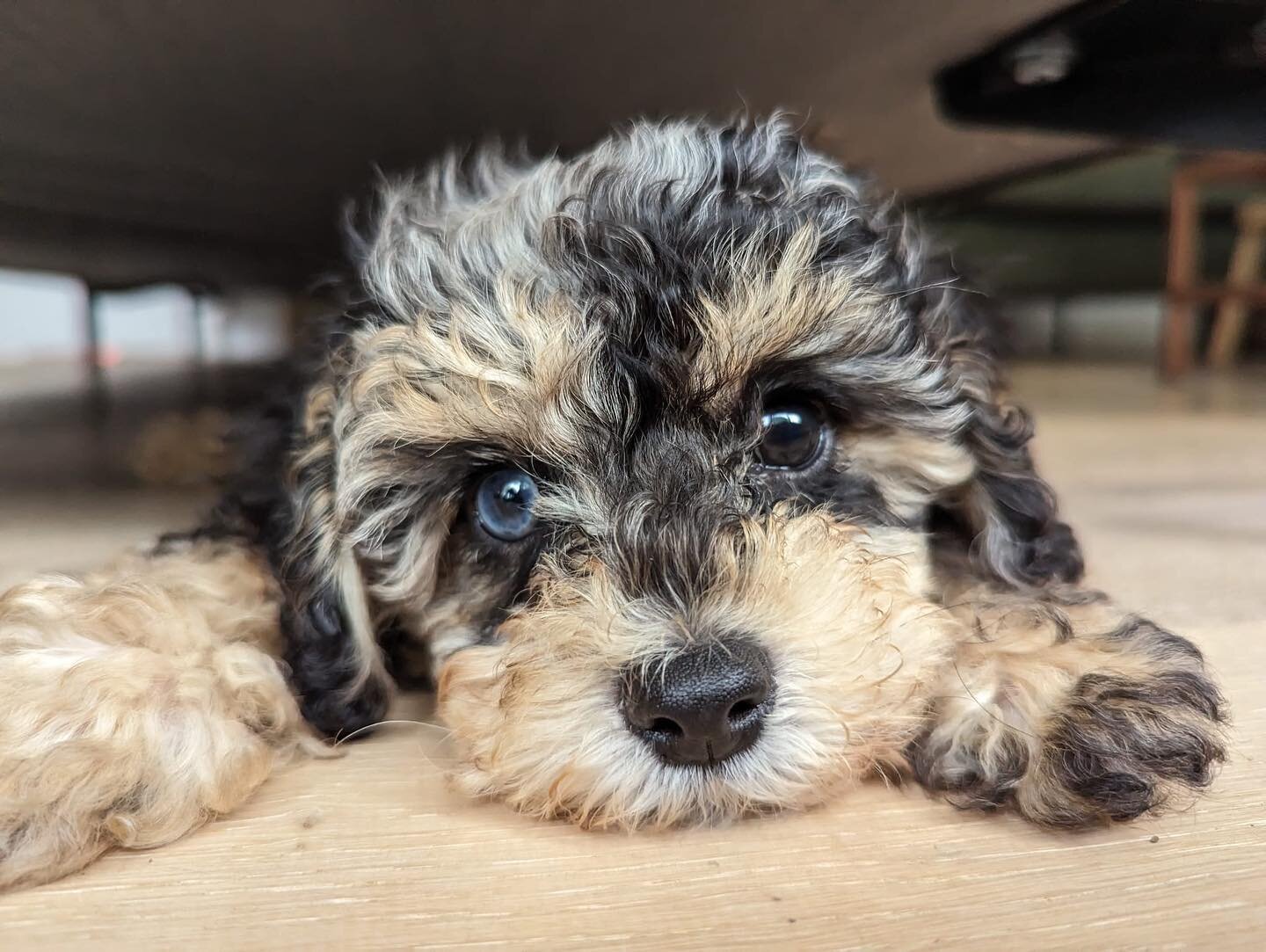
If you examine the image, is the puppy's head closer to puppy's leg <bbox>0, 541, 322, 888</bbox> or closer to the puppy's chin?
the puppy's chin

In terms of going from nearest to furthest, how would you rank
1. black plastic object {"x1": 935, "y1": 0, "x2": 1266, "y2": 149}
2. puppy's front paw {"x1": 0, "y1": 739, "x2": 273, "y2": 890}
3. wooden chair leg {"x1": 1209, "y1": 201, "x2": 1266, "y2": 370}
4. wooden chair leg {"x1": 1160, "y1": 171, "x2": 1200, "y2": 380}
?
puppy's front paw {"x1": 0, "y1": 739, "x2": 273, "y2": 890} < black plastic object {"x1": 935, "y1": 0, "x2": 1266, "y2": 149} < wooden chair leg {"x1": 1160, "y1": 171, "x2": 1200, "y2": 380} < wooden chair leg {"x1": 1209, "y1": 201, "x2": 1266, "y2": 370}

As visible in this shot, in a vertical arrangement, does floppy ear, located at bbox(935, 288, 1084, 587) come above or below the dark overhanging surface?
below

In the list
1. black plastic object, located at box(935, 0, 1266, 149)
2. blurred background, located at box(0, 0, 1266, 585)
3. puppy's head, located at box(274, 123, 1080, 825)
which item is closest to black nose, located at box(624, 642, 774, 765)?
puppy's head, located at box(274, 123, 1080, 825)

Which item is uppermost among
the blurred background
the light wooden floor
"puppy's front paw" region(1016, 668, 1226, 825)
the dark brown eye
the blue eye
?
the blurred background

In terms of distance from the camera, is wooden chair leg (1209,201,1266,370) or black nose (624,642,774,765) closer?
black nose (624,642,774,765)

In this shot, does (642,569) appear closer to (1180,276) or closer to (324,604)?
(324,604)

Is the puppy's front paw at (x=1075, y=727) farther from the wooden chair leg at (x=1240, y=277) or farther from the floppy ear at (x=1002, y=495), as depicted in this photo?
the wooden chair leg at (x=1240, y=277)

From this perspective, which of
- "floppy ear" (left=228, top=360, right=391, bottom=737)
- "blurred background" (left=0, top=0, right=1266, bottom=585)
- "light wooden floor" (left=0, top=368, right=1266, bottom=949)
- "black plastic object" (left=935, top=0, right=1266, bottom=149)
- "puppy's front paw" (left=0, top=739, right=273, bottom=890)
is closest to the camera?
"light wooden floor" (left=0, top=368, right=1266, bottom=949)

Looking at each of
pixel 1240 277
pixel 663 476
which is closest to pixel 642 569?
pixel 663 476

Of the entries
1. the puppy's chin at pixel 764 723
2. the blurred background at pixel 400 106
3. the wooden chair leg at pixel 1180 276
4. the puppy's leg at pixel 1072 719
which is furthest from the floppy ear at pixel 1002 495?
the wooden chair leg at pixel 1180 276
